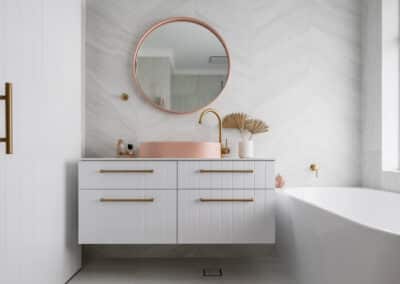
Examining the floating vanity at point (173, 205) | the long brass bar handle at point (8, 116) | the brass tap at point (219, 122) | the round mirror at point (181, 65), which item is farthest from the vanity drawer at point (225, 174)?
the long brass bar handle at point (8, 116)

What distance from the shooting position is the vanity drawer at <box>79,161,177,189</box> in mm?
2129

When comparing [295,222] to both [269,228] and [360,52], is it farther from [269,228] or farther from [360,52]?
[360,52]

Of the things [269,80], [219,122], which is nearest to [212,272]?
[219,122]

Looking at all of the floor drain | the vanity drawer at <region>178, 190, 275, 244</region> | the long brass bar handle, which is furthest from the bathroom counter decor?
the long brass bar handle

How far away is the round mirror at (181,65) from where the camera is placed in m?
2.62

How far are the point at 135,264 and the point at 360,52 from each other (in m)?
2.35

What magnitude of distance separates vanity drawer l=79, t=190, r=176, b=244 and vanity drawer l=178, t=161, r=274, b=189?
0.21 m

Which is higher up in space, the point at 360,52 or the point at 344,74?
the point at 360,52

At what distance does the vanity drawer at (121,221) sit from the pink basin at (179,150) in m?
0.31

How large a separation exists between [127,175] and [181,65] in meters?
0.98

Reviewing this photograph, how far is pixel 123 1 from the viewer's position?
104 inches

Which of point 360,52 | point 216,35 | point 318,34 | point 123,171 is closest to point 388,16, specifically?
point 360,52

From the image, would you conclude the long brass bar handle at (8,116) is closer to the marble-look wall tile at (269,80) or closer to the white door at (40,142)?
the white door at (40,142)

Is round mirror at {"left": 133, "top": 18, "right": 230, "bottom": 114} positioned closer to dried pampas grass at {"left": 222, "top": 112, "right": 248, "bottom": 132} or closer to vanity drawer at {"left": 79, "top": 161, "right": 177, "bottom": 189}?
dried pampas grass at {"left": 222, "top": 112, "right": 248, "bottom": 132}
